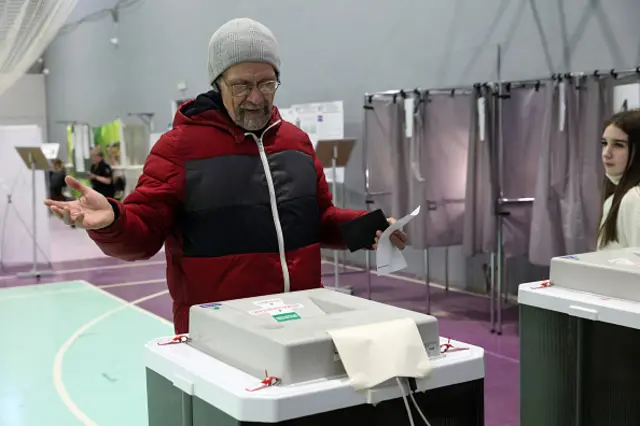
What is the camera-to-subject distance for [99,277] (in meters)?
7.43

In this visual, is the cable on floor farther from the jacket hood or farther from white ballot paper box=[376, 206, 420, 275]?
the jacket hood

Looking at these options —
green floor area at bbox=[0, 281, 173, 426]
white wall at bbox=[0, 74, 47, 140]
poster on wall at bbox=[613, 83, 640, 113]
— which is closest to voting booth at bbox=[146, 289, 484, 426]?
green floor area at bbox=[0, 281, 173, 426]

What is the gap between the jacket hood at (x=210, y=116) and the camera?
1.76 meters

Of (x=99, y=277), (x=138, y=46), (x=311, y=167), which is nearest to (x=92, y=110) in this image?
(x=138, y=46)

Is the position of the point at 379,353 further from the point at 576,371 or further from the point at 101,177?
the point at 101,177

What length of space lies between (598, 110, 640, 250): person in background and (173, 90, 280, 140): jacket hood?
1.43m

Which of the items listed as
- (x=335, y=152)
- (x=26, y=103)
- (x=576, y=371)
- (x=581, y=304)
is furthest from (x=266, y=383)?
(x=26, y=103)

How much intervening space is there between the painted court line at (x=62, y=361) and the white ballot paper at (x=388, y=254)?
232 centimetres

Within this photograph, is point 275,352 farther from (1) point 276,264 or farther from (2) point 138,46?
(2) point 138,46

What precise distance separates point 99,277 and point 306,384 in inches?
261

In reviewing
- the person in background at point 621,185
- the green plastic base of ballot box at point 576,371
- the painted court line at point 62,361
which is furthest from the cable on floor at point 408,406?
the painted court line at point 62,361

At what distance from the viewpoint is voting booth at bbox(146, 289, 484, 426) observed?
118 centimetres

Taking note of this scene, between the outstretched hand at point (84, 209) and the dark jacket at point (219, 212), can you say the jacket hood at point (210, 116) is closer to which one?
the dark jacket at point (219, 212)

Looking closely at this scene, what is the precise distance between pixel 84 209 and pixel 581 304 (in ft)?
4.34
